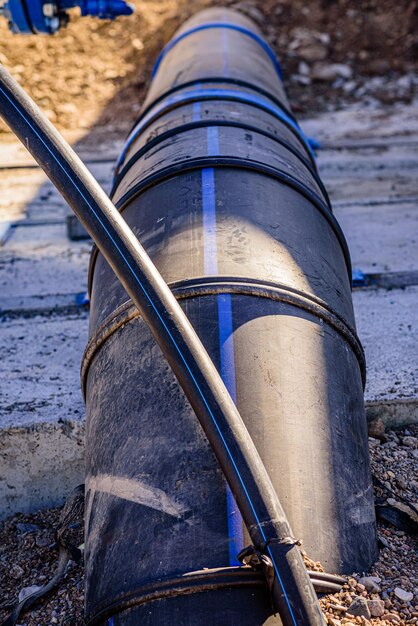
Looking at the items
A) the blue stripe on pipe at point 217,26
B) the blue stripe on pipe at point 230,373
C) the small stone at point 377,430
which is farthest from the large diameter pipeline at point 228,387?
the blue stripe on pipe at point 217,26

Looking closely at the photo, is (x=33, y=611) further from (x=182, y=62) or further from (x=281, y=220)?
(x=182, y=62)

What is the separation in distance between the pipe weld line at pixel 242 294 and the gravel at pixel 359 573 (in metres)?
0.59

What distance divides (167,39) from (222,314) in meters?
6.46

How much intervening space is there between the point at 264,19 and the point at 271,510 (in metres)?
7.67

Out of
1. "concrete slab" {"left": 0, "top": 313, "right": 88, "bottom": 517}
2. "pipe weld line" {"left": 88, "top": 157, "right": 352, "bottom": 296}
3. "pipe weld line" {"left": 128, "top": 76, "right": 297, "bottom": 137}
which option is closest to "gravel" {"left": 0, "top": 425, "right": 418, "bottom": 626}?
"concrete slab" {"left": 0, "top": 313, "right": 88, "bottom": 517}

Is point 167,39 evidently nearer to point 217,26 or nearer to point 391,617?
point 217,26

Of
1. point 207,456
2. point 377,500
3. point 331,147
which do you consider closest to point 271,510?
point 207,456

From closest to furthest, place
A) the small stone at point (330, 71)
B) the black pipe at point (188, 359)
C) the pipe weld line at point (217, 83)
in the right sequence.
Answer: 1. the black pipe at point (188, 359)
2. the pipe weld line at point (217, 83)
3. the small stone at point (330, 71)

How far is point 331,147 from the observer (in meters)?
6.40

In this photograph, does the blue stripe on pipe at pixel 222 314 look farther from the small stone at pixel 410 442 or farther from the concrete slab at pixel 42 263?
the concrete slab at pixel 42 263

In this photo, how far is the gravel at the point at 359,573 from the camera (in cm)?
181

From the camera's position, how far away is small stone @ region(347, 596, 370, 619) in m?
1.78

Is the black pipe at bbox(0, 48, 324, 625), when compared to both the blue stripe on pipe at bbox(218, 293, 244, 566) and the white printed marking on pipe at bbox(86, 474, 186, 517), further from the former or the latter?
the white printed marking on pipe at bbox(86, 474, 186, 517)

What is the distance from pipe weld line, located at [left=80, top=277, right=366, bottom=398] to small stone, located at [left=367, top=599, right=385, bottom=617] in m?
0.86
